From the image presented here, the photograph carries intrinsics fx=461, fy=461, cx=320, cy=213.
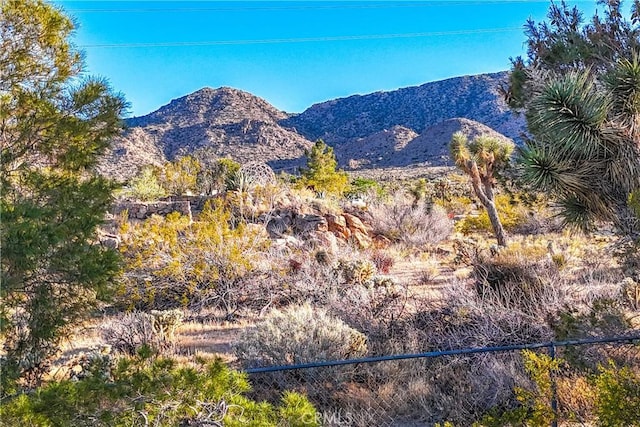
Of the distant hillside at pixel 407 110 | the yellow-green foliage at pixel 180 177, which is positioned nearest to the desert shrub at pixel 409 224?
the yellow-green foliage at pixel 180 177

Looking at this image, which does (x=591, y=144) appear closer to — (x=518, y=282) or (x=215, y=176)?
(x=518, y=282)

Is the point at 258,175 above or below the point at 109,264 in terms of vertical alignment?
above

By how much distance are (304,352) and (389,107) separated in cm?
6414

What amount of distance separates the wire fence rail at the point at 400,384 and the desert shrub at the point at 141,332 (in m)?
2.05

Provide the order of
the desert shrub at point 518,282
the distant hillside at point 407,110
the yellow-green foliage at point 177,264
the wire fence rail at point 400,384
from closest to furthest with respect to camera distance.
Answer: the wire fence rail at point 400,384
the desert shrub at point 518,282
the yellow-green foliage at point 177,264
the distant hillside at point 407,110

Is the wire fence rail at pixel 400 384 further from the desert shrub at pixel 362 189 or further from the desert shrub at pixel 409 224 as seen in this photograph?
the desert shrub at pixel 362 189

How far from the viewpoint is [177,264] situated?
8.80 metres

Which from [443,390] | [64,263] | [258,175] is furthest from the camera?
[258,175]

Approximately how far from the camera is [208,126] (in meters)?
53.9

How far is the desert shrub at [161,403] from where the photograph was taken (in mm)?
2145

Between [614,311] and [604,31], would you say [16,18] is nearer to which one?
[614,311]

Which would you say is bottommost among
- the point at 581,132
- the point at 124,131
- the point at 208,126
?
the point at 581,132

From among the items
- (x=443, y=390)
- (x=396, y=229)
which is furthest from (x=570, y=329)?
(x=396, y=229)

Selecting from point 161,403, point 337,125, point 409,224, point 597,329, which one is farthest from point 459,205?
point 337,125
